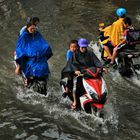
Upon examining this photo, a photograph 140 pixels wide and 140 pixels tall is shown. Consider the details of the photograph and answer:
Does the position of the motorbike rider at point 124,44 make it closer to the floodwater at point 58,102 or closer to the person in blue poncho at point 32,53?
the floodwater at point 58,102

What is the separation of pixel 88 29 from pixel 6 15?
14.6ft

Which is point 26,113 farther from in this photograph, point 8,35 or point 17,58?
point 8,35

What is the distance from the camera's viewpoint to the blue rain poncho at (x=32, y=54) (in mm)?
10242

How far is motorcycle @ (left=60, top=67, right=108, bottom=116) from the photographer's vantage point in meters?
8.95

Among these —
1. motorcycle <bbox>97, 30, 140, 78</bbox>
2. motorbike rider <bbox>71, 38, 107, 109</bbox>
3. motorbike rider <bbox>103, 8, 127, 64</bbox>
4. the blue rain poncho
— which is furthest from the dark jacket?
motorbike rider <bbox>103, 8, 127, 64</bbox>

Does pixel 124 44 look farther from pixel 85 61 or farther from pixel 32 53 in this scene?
pixel 32 53

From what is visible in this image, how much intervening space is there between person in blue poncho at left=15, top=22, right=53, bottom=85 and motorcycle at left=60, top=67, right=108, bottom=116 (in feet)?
4.13

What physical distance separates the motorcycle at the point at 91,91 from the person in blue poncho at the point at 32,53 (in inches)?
49.6

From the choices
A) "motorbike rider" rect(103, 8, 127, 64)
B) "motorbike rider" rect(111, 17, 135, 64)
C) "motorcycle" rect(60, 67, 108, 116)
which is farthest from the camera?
"motorbike rider" rect(103, 8, 127, 64)

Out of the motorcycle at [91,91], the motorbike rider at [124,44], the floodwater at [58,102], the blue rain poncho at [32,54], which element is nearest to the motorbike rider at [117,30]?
the motorbike rider at [124,44]

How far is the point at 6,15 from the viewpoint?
19.2 meters

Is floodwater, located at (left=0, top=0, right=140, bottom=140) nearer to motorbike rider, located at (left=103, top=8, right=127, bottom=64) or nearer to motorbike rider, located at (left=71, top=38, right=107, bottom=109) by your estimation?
motorbike rider, located at (left=71, top=38, right=107, bottom=109)

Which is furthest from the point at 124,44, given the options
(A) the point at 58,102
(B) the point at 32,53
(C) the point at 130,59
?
(B) the point at 32,53

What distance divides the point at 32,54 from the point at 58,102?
4.56 feet
